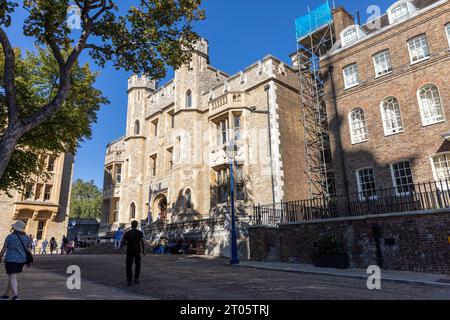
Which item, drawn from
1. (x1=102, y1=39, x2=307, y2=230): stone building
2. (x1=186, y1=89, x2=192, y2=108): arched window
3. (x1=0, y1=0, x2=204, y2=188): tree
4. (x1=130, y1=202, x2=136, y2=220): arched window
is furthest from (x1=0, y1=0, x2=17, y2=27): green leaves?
(x1=130, y1=202, x2=136, y2=220): arched window

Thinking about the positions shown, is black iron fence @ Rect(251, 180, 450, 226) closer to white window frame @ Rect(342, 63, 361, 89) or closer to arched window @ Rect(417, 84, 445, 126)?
arched window @ Rect(417, 84, 445, 126)

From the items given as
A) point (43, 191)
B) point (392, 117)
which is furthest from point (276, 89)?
point (43, 191)

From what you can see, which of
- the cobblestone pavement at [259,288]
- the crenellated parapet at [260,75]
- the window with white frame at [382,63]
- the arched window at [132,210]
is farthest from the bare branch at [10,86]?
the arched window at [132,210]

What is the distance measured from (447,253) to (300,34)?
21534mm

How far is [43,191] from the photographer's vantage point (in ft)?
108

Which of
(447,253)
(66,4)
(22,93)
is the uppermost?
(66,4)

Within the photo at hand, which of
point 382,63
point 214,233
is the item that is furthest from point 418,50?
point 214,233

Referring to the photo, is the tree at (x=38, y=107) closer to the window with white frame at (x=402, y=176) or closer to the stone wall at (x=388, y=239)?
the stone wall at (x=388, y=239)

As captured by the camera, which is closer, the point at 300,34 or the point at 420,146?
the point at 420,146

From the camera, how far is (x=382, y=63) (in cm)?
1861

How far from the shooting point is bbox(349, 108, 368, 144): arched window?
61.1 ft

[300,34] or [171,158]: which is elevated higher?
[300,34]

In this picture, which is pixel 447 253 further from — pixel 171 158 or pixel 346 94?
pixel 171 158

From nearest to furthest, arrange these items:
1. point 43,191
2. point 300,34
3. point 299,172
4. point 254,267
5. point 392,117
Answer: point 254,267, point 392,117, point 299,172, point 300,34, point 43,191
